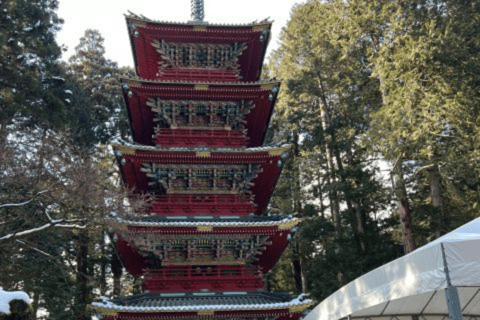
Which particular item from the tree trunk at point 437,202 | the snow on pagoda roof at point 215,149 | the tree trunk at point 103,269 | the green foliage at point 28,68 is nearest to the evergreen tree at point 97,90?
the green foliage at point 28,68

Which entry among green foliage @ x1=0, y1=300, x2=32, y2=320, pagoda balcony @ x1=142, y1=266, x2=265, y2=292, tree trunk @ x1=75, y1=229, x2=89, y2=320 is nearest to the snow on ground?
green foliage @ x1=0, y1=300, x2=32, y2=320

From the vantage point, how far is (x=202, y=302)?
43.3 ft

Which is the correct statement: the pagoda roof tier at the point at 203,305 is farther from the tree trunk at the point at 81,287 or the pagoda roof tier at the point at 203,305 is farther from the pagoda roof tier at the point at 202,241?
the tree trunk at the point at 81,287

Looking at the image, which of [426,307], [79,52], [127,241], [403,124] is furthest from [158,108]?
[79,52]

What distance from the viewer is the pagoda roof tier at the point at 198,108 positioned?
15.7m

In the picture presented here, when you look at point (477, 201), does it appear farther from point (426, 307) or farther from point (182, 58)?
point (182, 58)

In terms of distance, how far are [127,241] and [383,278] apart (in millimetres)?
9035

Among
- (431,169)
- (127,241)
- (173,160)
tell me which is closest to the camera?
(127,241)

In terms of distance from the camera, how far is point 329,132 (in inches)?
984

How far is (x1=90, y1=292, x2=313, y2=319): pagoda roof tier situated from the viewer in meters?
12.4

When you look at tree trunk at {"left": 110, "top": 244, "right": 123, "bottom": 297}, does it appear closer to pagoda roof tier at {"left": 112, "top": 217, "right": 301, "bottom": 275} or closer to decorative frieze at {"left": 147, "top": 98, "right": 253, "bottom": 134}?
pagoda roof tier at {"left": 112, "top": 217, "right": 301, "bottom": 275}

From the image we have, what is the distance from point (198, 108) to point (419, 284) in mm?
12200

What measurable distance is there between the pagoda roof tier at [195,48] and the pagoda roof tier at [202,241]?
626 cm

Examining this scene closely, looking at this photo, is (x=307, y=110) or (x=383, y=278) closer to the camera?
(x=383, y=278)
